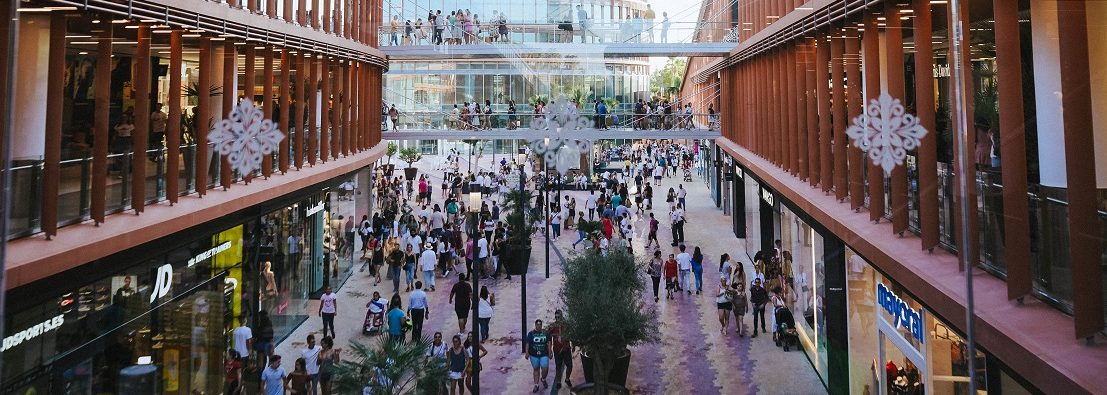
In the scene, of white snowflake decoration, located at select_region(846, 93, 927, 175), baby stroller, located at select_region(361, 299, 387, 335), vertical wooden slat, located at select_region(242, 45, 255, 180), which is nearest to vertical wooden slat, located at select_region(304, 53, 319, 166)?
vertical wooden slat, located at select_region(242, 45, 255, 180)

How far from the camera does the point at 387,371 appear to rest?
29.1 feet

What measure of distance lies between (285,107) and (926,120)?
11566 millimetres

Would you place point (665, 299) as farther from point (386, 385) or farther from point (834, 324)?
point (386, 385)

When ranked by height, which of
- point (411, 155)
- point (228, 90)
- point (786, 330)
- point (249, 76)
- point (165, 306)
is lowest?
point (786, 330)

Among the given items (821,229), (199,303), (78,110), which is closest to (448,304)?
(199,303)

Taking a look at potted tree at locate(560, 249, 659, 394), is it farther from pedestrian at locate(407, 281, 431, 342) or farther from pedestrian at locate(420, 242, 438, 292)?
pedestrian at locate(420, 242, 438, 292)

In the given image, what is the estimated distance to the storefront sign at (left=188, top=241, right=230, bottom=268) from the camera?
38.1 ft

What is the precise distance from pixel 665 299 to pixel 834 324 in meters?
6.74

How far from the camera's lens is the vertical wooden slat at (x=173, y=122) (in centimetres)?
1088

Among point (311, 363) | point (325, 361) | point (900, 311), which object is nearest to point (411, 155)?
point (311, 363)

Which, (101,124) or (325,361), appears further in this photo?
(325,361)

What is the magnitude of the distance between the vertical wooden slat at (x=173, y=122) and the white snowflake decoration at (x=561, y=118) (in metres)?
16.6

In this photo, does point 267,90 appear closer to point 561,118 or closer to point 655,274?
point 655,274

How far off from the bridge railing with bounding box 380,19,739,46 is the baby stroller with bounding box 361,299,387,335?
13303 millimetres
